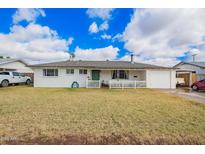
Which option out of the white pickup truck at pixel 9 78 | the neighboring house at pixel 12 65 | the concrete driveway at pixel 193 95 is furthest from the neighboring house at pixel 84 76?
the neighboring house at pixel 12 65

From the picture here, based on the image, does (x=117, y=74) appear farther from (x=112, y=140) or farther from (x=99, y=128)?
(x=112, y=140)

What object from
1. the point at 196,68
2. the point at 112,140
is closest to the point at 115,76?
the point at 112,140

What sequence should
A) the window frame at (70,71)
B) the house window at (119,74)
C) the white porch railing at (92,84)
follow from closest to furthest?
the white porch railing at (92,84) < the window frame at (70,71) < the house window at (119,74)

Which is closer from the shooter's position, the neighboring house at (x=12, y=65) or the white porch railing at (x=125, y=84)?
the white porch railing at (x=125, y=84)

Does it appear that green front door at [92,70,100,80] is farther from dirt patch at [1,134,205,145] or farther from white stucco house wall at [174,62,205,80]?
dirt patch at [1,134,205,145]

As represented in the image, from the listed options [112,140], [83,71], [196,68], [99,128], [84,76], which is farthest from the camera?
[196,68]

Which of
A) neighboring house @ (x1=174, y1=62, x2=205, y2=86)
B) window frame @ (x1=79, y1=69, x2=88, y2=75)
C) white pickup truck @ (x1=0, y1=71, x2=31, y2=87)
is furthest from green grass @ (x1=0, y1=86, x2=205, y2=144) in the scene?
neighboring house @ (x1=174, y1=62, x2=205, y2=86)

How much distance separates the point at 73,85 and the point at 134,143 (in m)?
13.9

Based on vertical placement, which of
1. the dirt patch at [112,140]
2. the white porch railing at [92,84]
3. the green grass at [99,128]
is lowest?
the dirt patch at [112,140]

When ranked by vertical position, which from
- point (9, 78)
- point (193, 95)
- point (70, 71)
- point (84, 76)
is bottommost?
point (193, 95)

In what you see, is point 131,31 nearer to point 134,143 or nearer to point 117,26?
point 117,26

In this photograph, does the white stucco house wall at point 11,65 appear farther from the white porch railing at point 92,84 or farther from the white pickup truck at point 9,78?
the white porch railing at point 92,84

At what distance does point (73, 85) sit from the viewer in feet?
54.2
